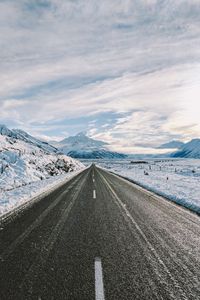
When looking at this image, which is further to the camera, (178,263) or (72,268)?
(178,263)

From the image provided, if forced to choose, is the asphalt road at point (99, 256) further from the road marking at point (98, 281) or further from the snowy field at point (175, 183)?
the snowy field at point (175, 183)

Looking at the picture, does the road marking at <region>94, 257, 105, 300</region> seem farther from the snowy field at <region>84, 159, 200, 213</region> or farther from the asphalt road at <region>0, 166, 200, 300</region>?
the snowy field at <region>84, 159, 200, 213</region>

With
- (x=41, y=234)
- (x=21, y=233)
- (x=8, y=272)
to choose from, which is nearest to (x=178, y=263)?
(x=8, y=272)

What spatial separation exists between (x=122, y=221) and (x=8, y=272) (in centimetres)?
458

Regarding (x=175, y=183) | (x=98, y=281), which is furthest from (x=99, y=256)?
(x=175, y=183)

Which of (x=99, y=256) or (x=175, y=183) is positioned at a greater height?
(x=175, y=183)

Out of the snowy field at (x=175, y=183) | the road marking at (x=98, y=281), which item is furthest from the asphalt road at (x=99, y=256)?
the snowy field at (x=175, y=183)

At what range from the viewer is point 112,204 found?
38.4 feet

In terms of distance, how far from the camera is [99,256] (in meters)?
5.32

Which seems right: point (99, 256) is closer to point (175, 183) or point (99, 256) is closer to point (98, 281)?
point (98, 281)

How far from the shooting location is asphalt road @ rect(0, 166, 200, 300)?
3896 millimetres

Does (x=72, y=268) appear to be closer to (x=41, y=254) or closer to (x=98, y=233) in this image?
(x=41, y=254)

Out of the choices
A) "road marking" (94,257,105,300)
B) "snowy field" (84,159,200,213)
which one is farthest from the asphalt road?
→ "snowy field" (84,159,200,213)

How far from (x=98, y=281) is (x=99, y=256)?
1175 millimetres
